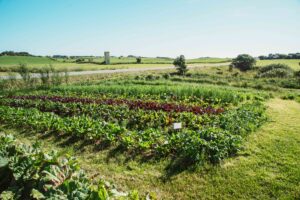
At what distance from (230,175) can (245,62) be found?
114 ft

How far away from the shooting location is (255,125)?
8.16 meters

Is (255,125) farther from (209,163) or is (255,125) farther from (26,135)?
(26,135)

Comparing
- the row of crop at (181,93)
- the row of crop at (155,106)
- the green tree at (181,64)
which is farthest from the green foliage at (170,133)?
the green tree at (181,64)

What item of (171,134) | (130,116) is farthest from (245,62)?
(171,134)

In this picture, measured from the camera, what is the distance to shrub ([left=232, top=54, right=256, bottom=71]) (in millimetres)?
36875

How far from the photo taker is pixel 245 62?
37062 mm

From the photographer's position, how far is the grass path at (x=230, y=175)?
15.8 ft

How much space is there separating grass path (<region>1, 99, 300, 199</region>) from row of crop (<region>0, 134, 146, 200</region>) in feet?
5.26

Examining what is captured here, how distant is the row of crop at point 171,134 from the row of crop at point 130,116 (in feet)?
2.25

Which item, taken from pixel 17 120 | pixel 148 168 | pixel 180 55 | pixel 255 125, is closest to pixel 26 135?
pixel 17 120

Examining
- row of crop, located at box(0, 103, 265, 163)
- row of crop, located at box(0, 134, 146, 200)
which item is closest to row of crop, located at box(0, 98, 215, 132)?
row of crop, located at box(0, 103, 265, 163)

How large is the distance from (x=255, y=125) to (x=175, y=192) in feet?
14.7

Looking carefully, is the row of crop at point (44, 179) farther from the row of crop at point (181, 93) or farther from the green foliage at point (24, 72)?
the green foliage at point (24, 72)

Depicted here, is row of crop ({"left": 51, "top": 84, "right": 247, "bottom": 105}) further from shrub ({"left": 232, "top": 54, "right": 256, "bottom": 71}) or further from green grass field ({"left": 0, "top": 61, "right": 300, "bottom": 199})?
shrub ({"left": 232, "top": 54, "right": 256, "bottom": 71})
